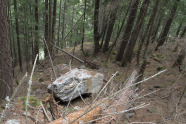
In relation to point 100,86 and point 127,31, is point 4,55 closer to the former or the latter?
point 100,86

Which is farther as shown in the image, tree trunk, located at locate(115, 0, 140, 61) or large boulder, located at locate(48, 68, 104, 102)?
tree trunk, located at locate(115, 0, 140, 61)

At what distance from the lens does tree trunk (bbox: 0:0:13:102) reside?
11.5 feet

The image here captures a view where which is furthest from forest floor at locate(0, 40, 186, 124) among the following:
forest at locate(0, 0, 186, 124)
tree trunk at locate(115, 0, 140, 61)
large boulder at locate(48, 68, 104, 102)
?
tree trunk at locate(115, 0, 140, 61)

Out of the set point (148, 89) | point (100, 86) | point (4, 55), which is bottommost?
point (148, 89)

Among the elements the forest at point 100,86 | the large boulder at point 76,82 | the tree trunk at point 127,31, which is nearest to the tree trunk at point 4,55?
the forest at point 100,86

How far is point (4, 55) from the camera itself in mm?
3721

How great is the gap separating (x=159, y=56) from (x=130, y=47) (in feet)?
13.4

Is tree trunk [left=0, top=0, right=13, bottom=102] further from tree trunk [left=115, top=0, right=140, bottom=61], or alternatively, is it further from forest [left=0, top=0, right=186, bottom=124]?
tree trunk [left=115, top=0, right=140, bottom=61]

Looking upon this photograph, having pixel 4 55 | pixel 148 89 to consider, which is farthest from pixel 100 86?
pixel 4 55

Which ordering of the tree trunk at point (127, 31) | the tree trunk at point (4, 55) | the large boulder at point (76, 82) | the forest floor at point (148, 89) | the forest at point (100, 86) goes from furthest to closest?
the tree trunk at point (127, 31)
the large boulder at point (76, 82)
the forest floor at point (148, 89)
the tree trunk at point (4, 55)
the forest at point (100, 86)

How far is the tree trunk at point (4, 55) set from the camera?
350 centimetres

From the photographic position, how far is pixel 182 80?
7.92 metres

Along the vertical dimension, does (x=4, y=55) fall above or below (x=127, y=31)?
below

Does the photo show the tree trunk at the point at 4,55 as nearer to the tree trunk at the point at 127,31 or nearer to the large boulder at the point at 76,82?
the large boulder at the point at 76,82
